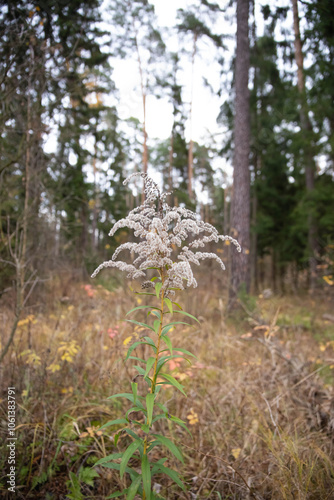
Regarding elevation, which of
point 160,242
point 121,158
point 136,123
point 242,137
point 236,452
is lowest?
point 236,452

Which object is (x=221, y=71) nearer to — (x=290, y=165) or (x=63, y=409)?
(x=290, y=165)

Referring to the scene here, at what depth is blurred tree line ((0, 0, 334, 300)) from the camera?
428 cm

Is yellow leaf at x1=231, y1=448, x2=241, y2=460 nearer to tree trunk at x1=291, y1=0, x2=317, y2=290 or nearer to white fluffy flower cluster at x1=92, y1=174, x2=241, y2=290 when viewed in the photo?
white fluffy flower cluster at x1=92, y1=174, x2=241, y2=290

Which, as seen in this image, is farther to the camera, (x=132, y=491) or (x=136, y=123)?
(x=136, y=123)

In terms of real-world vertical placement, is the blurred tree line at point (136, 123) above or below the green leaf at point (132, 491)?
above

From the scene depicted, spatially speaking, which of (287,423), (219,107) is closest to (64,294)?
(287,423)

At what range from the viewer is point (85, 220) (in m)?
13.6

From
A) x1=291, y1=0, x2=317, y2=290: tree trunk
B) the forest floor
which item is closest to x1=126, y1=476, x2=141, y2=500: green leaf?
the forest floor

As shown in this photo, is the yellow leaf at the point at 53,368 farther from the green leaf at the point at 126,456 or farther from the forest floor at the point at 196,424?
the green leaf at the point at 126,456

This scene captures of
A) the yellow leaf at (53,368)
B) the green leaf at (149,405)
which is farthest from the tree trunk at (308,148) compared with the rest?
the green leaf at (149,405)

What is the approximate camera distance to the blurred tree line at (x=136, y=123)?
168 inches

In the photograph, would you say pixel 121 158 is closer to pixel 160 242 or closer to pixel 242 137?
pixel 242 137

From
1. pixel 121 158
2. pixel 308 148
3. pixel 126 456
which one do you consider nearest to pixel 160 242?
pixel 126 456

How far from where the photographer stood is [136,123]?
68.4 feet
